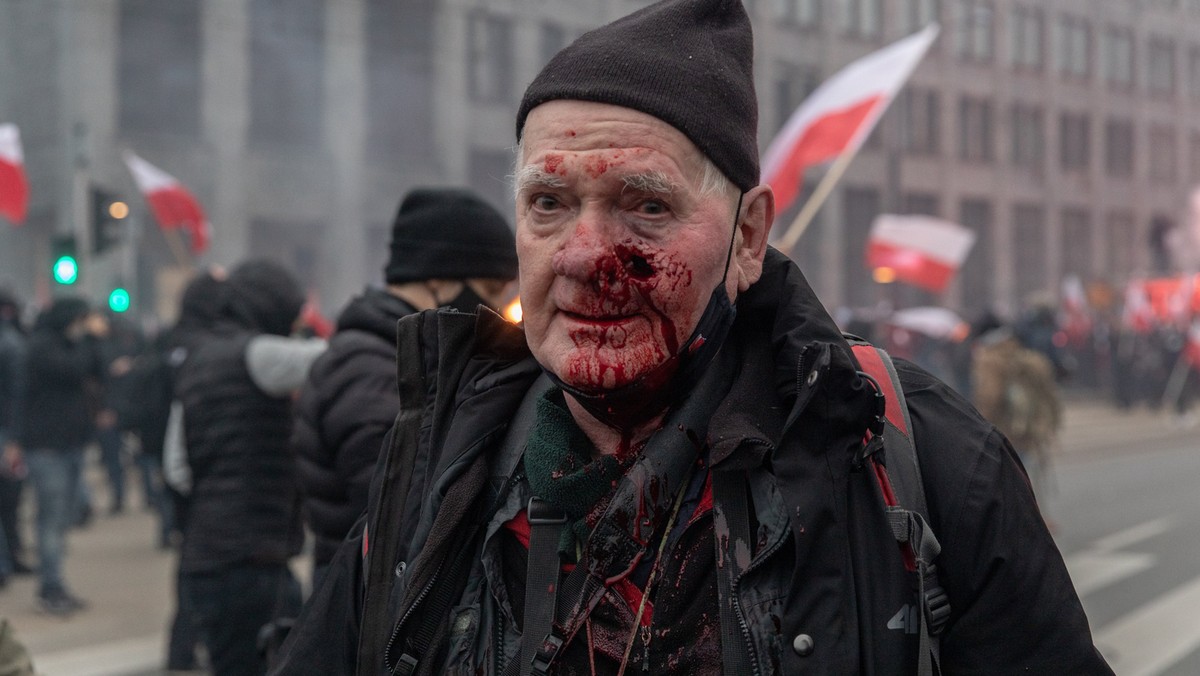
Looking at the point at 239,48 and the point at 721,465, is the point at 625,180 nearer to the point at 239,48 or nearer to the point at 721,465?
the point at 721,465

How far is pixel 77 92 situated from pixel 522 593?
23.5 m

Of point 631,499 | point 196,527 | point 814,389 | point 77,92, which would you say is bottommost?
point 196,527

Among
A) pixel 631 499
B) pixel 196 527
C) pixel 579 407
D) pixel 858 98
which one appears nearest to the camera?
pixel 631 499

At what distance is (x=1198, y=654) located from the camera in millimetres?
6473

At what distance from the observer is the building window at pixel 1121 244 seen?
Answer: 46.3 meters

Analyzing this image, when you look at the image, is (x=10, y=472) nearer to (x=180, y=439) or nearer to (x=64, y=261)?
(x=64, y=261)

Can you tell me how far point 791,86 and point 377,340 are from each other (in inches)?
1288

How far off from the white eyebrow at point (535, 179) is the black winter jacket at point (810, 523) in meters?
0.34

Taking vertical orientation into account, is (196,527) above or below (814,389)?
below

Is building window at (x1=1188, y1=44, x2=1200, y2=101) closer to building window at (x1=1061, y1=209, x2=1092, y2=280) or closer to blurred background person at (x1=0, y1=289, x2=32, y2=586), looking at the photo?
building window at (x1=1061, y1=209, x2=1092, y2=280)

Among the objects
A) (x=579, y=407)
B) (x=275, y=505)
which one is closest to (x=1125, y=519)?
(x=275, y=505)

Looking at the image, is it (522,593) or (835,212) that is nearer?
(522,593)

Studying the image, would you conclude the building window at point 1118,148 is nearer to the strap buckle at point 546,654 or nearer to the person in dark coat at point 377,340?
the person in dark coat at point 377,340

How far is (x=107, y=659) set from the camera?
22.1 feet
